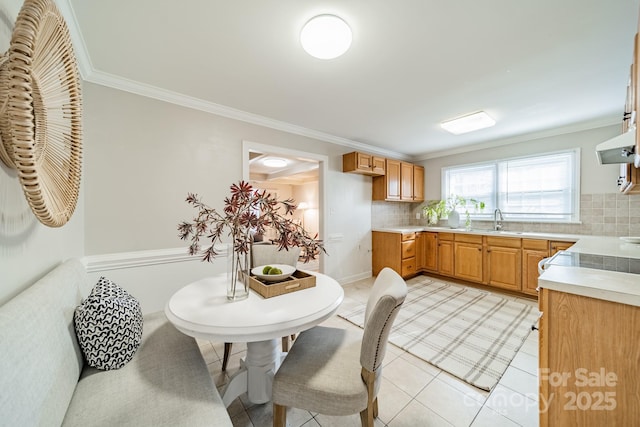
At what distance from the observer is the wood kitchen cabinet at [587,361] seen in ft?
3.10

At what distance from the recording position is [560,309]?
3.58ft

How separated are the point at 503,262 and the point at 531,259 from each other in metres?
0.31

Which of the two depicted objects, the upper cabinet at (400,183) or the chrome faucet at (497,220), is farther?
the upper cabinet at (400,183)

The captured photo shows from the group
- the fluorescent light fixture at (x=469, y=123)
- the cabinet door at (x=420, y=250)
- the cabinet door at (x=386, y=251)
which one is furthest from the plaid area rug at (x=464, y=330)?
the fluorescent light fixture at (x=469, y=123)

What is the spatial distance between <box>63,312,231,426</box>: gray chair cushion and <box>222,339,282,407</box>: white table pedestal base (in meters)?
0.30

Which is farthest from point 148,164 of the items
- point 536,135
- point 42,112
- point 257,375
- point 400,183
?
point 536,135

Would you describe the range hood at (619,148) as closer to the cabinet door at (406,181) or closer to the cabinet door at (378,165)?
the cabinet door at (378,165)

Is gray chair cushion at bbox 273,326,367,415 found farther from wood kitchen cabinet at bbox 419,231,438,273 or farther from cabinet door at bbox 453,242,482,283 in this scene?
wood kitchen cabinet at bbox 419,231,438,273

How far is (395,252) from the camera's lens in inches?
154

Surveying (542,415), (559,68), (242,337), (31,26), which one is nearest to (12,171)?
(31,26)

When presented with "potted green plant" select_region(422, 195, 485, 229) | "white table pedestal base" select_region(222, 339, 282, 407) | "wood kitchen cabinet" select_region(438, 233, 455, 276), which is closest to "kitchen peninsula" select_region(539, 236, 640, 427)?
"white table pedestal base" select_region(222, 339, 282, 407)

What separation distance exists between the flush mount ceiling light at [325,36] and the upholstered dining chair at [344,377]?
151 centimetres

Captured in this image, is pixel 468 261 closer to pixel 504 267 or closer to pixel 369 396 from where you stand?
pixel 504 267

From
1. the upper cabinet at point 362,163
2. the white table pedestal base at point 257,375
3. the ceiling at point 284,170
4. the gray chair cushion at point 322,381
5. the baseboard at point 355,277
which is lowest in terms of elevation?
the baseboard at point 355,277
